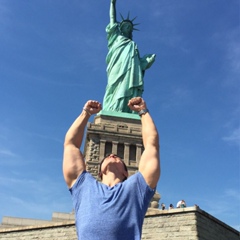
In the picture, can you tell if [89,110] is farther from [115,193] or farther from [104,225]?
[104,225]

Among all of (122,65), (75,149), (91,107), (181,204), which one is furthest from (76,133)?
(122,65)

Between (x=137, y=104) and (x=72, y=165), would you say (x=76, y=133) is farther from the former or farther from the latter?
(x=137, y=104)

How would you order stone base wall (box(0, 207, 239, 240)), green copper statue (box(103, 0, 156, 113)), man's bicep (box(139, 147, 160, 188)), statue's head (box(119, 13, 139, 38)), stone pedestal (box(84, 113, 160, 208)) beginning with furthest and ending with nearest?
statue's head (box(119, 13, 139, 38)), green copper statue (box(103, 0, 156, 113)), stone pedestal (box(84, 113, 160, 208)), stone base wall (box(0, 207, 239, 240)), man's bicep (box(139, 147, 160, 188))

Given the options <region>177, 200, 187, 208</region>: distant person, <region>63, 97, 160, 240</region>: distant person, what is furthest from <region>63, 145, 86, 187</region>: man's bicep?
<region>177, 200, 187, 208</region>: distant person

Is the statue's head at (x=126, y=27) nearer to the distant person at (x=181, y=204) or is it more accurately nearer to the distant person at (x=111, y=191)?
the distant person at (x=181, y=204)

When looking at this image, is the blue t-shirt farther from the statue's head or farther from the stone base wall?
the statue's head

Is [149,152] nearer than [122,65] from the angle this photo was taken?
Yes

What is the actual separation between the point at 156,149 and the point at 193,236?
30.8 feet

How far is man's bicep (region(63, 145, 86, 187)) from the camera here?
2.87m

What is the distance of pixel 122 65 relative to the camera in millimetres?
31516

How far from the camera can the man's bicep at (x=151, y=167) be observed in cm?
278

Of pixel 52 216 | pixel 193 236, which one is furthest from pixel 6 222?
pixel 193 236

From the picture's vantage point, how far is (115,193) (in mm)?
2664

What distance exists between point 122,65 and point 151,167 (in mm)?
29101
